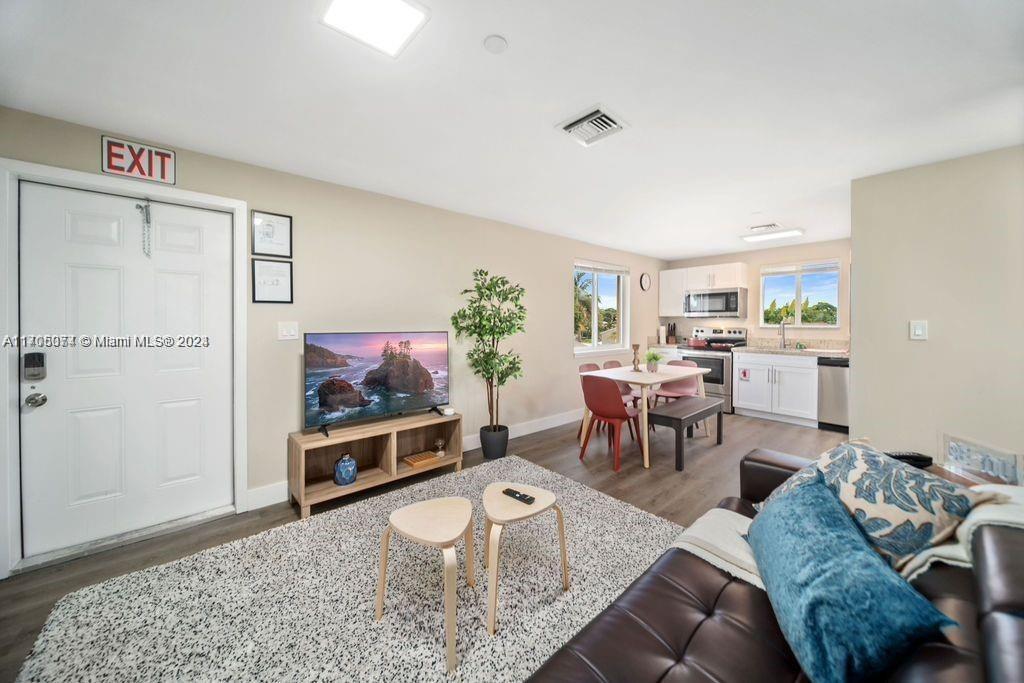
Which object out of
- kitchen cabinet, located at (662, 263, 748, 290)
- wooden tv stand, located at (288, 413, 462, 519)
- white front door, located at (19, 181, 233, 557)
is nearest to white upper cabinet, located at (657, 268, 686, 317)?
kitchen cabinet, located at (662, 263, 748, 290)

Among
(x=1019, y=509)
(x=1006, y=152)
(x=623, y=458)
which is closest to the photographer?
(x=1019, y=509)

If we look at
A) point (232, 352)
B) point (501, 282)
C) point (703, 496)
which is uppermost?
point (501, 282)

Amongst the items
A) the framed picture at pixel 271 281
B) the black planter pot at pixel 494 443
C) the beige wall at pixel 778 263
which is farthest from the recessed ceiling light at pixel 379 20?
the beige wall at pixel 778 263

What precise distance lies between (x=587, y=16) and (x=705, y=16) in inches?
17.2

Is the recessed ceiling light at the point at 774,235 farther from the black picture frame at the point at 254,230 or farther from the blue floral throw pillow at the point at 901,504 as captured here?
the black picture frame at the point at 254,230

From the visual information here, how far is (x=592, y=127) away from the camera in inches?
83.1

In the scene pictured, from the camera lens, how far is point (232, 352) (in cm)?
256

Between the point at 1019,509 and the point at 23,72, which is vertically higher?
the point at 23,72

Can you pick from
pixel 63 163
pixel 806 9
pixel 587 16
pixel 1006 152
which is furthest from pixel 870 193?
pixel 63 163

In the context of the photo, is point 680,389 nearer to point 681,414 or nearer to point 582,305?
point 681,414

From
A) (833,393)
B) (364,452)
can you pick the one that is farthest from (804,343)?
(364,452)

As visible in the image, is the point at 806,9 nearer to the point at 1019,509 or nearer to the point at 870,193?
the point at 1019,509

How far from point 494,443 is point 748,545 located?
2365 mm

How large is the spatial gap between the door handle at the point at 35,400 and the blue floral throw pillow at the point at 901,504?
3736 mm
